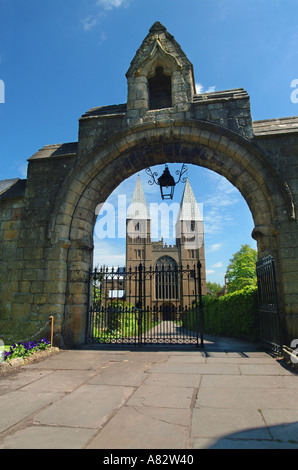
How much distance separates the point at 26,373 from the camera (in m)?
3.98

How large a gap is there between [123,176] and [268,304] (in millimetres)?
4580

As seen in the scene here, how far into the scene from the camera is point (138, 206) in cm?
5212

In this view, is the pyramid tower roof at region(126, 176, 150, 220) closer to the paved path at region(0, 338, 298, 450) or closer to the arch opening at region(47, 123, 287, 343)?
the arch opening at region(47, 123, 287, 343)

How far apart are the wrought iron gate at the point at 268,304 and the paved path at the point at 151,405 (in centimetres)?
66

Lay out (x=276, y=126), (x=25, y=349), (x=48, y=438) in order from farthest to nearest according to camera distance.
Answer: (x=276, y=126) → (x=25, y=349) → (x=48, y=438)

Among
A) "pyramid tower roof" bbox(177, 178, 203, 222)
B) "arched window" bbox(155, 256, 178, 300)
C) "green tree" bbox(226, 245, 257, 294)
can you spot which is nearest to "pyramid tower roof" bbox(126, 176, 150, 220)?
"pyramid tower roof" bbox(177, 178, 203, 222)

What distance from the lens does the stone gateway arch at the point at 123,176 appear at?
5977mm

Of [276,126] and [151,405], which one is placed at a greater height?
[276,126]

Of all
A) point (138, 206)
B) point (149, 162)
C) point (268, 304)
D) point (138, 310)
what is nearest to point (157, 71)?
point (149, 162)

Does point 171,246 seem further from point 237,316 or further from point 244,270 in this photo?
point 237,316

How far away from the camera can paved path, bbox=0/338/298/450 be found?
6.33ft

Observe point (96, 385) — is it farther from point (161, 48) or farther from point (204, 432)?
point (161, 48)

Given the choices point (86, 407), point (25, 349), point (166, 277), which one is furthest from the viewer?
point (166, 277)

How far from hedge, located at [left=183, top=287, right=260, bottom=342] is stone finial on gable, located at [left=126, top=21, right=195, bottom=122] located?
492cm
